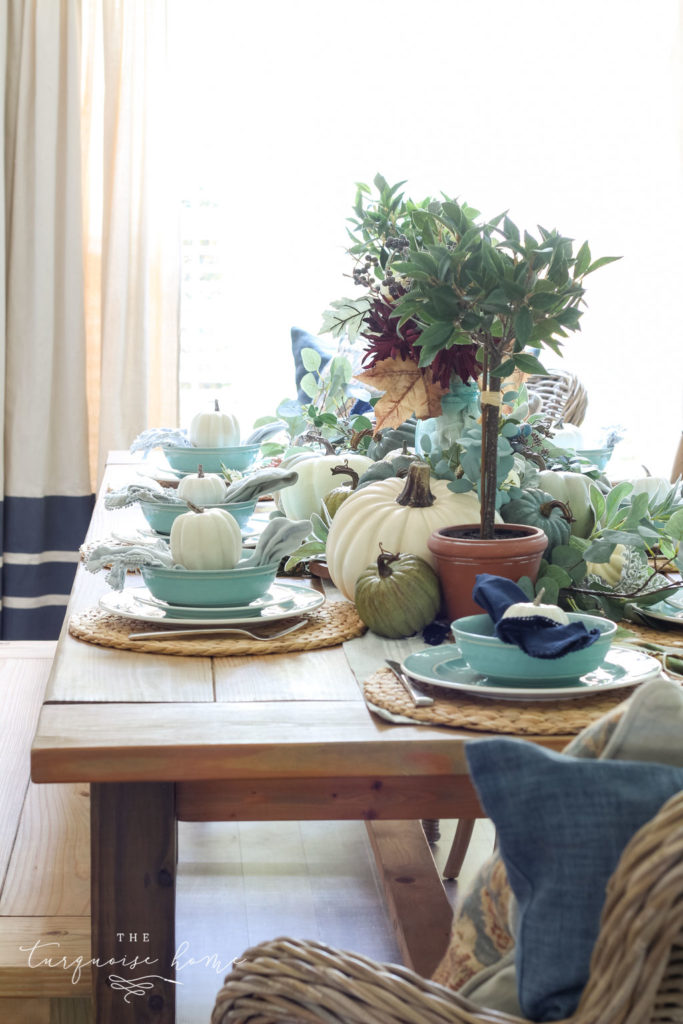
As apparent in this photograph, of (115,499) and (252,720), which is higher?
(115,499)

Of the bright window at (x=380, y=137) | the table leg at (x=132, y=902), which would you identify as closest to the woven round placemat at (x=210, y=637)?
the table leg at (x=132, y=902)

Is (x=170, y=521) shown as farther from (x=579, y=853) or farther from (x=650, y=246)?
(x=650, y=246)

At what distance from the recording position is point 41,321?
3287mm

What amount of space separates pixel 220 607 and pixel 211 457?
2.81 ft

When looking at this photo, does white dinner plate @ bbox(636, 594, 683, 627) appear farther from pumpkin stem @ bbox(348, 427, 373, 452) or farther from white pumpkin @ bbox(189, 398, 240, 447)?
white pumpkin @ bbox(189, 398, 240, 447)

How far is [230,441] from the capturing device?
78.7 inches

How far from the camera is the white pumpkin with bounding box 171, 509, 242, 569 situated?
1131mm

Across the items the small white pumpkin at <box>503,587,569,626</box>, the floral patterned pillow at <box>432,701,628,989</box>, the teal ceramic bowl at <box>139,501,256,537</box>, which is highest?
the small white pumpkin at <box>503,587,569,626</box>

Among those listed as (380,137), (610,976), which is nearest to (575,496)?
(610,976)

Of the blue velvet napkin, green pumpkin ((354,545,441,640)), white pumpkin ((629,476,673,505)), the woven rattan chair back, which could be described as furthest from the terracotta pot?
the woven rattan chair back

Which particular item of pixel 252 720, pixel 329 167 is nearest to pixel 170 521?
pixel 252 720

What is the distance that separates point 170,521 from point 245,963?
0.87 metres

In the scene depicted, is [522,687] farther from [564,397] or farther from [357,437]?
[564,397]

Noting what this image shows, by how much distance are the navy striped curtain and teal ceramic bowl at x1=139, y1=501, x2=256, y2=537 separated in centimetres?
199
